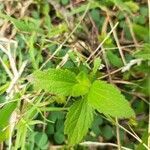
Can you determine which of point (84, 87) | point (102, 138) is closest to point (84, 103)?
point (84, 87)

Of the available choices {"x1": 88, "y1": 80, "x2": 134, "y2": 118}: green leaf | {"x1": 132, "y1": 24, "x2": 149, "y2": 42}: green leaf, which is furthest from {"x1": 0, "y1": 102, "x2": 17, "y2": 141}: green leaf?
{"x1": 132, "y1": 24, "x2": 149, "y2": 42}: green leaf

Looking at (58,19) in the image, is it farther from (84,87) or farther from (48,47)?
(84,87)

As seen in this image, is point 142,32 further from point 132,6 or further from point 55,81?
point 55,81

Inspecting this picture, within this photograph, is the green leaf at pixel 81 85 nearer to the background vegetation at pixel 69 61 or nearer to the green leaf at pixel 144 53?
the background vegetation at pixel 69 61

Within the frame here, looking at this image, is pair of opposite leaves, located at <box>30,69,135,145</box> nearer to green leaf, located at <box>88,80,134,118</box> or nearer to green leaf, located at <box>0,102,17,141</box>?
green leaf, located at <box>88,80,134,118</box>

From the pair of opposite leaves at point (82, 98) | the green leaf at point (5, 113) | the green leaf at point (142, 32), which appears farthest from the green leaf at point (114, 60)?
the green leaf at point (5, 113)

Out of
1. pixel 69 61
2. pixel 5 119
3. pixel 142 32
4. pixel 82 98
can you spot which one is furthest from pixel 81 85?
pixel 142 32
